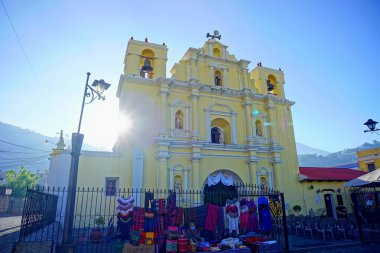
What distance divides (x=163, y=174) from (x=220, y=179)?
13.0 ft

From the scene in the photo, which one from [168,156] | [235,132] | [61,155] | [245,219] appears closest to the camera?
[245,219]

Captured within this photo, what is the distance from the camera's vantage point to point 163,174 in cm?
1378

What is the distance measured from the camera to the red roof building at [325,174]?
1783 cm

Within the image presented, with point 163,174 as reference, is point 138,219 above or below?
below

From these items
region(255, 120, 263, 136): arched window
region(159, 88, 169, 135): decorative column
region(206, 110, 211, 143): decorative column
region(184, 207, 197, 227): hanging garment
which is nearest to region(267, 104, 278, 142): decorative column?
region(255, 120, 263, 136): arched window

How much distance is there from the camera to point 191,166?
14758mm

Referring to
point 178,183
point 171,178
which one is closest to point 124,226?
point 171,178

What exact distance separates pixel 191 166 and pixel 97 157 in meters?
5.56

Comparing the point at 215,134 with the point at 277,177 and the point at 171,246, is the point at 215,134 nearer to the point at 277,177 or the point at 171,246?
the point at 277,177

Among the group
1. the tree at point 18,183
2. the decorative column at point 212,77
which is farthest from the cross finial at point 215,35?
the tree at point 18,183

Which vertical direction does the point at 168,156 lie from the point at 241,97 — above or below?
below

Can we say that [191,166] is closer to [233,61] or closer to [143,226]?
[143,226]

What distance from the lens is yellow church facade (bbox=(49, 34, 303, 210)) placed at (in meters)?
13.8

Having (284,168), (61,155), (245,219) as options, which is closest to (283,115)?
(284,168)
